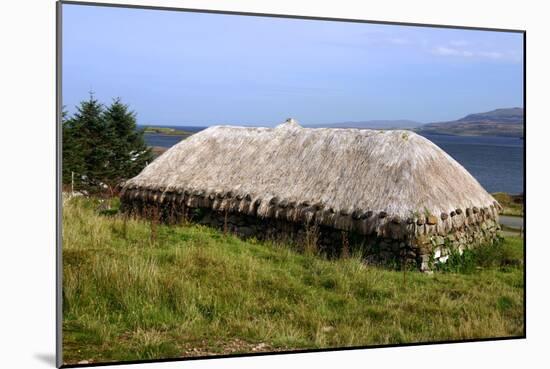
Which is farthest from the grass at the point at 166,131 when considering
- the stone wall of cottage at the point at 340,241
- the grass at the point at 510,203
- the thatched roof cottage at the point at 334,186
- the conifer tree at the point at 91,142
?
the grass at the point at 510,203

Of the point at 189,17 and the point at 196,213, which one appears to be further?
the point at 196,213

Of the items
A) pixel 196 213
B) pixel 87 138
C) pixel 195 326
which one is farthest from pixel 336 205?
pixel 87 138

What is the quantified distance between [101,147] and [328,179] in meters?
2.19

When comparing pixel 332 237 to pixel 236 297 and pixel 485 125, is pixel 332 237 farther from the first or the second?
pixel 485 125

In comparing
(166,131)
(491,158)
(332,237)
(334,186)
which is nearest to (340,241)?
(332,237)

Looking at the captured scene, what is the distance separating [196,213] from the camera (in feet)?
24.1

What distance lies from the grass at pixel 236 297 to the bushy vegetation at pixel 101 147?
0.21 metres

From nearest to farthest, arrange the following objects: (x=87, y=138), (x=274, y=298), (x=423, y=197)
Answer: (x=87, y=138) < (x=274, y=298) < (x=423, y=197)

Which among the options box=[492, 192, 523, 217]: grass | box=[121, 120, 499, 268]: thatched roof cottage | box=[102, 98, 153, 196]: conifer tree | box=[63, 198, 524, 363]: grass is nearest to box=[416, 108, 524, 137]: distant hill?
box=[121, 120, 499, 268]: thatched roof cottage

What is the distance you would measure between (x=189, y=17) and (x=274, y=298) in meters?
2.49

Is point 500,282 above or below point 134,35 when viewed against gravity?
below

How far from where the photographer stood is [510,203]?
765cm

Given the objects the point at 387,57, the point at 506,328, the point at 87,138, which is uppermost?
the point at 387,57

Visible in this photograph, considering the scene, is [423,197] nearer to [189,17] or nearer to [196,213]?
[196,213]
